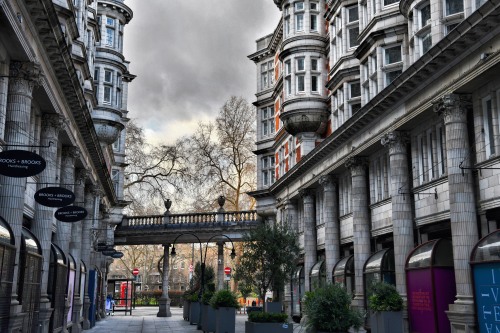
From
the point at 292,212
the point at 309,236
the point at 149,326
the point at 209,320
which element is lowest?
the point at 149,326

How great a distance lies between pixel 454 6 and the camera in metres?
21.9

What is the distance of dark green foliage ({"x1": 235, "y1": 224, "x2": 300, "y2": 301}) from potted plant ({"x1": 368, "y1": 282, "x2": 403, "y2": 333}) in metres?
10.0

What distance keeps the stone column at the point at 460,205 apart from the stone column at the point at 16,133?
1339 centimetres

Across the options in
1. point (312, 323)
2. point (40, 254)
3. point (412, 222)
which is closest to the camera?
point (312, 323)

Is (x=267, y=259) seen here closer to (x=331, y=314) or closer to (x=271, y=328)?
(x=271, y=328)

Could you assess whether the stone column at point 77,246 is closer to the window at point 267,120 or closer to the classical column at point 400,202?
the classical column at point 400,202

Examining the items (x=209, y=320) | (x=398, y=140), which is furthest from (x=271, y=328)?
(x=398, y=140)

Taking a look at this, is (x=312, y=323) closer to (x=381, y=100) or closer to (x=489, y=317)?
(x=489, y=317)

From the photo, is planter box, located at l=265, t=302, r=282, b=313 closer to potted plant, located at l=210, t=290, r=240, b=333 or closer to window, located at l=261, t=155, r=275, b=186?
potted plant, located at l=210, t=290, r=240, b=333

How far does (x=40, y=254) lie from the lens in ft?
66.4

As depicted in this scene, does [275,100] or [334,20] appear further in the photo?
[275,100]

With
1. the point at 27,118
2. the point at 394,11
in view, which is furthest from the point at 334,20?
the point at 27,118

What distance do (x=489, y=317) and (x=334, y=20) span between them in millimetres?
23329

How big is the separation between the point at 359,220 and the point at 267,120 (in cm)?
2409
